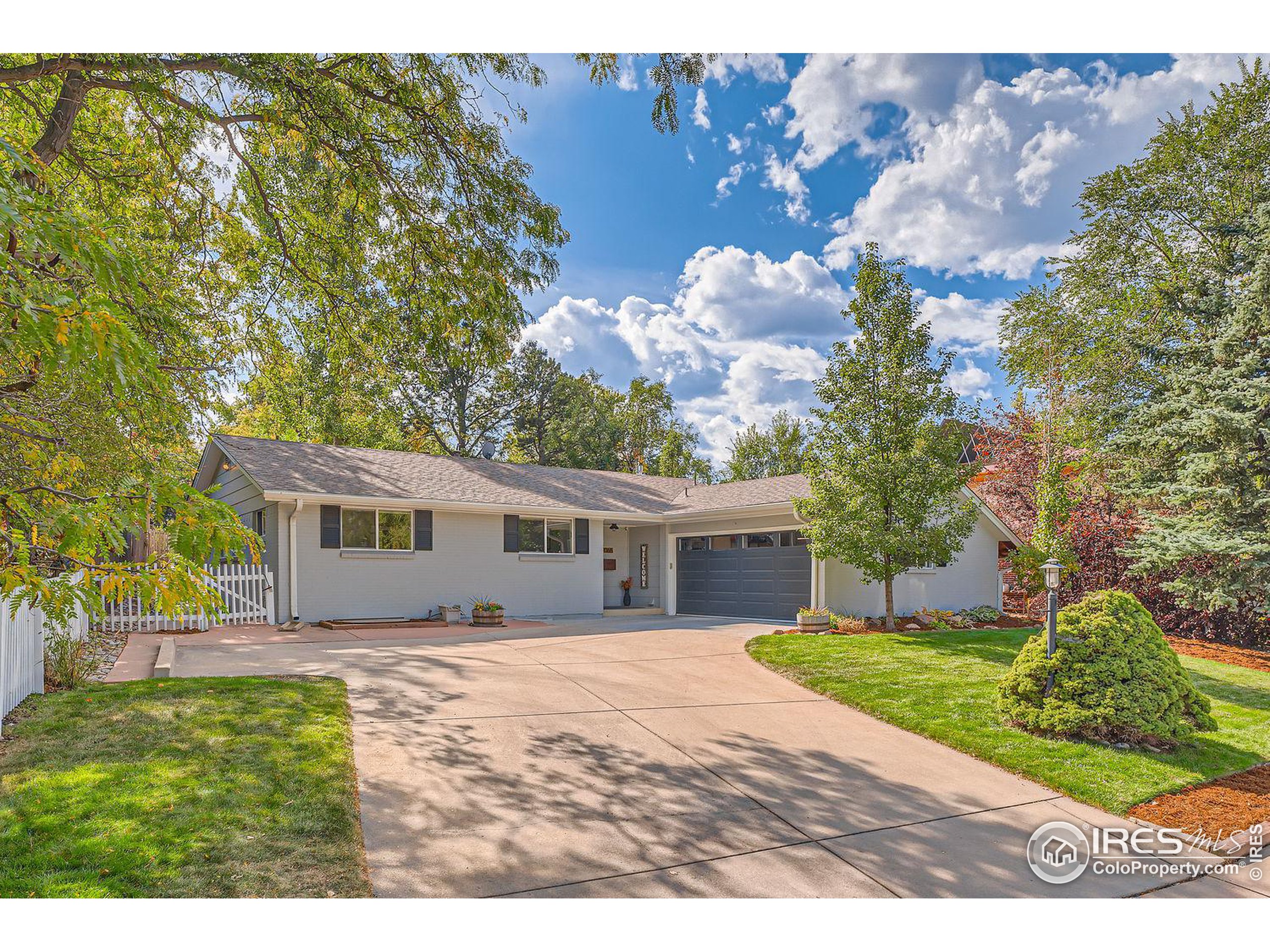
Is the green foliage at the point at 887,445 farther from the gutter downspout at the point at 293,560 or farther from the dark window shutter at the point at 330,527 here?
the gutter downspout at the point at 293,560

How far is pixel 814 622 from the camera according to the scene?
1366 centimetres

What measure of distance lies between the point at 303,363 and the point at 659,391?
2994cm

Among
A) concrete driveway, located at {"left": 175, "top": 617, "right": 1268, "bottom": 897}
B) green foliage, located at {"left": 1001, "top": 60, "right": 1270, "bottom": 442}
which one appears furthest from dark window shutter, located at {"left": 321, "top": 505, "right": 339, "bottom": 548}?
green foliage, located at {"left": 1001, "top": 60, "right": 1270, "bottom": 442}

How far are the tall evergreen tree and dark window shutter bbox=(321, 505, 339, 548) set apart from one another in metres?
15.2

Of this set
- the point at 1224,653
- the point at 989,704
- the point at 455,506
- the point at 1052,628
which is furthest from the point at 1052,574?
the point at 455,506

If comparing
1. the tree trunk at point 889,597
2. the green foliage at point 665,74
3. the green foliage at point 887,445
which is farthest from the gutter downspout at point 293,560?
the tree trunk at point 889,597

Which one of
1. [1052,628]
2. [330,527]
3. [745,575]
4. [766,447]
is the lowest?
[745,575]

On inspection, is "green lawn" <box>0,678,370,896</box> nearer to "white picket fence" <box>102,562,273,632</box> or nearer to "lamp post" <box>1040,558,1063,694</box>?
"lamp post" <box>1040,558,1063,694</box>

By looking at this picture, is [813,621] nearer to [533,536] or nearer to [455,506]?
[533,536]

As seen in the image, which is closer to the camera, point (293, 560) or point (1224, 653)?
point (1224, 653)

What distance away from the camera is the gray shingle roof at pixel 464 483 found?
1482 centimetres

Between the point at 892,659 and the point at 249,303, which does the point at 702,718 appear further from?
the point at 249,303

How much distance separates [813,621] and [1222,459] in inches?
291

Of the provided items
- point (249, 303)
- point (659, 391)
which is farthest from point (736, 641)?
point (659, 391)
